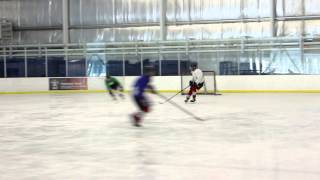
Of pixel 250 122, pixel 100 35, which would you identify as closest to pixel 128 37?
pixel 100 35

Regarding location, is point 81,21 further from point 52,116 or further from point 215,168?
point 215,168

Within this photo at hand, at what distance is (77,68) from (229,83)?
356 inches

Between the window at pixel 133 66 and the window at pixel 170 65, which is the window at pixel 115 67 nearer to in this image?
the window at pixel 133 66

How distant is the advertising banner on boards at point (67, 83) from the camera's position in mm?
28047

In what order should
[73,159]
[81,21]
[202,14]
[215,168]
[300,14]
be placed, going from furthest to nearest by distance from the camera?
[81,21] → [202,14] → [300,14] → [73,159] → [215,168]

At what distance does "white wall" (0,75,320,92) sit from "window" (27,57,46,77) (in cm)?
58

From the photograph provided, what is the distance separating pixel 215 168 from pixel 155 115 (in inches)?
277

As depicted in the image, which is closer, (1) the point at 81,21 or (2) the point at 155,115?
(2) the point at 155,115

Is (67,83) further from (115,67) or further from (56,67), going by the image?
(115,67)

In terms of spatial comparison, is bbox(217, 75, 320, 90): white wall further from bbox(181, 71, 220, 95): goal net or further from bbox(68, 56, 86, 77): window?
bbox(68, 56, 86, 77): window

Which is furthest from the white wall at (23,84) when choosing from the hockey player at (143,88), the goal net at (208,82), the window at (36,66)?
the hockey player at (143,88)

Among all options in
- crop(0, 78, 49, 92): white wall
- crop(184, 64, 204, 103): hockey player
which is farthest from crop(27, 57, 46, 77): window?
crop(184, 64, 204, 103): hockey player

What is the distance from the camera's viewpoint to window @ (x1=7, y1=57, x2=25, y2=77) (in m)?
28.9

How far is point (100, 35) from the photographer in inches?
1184
